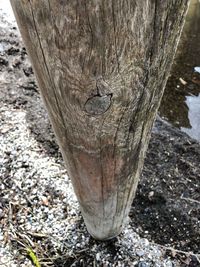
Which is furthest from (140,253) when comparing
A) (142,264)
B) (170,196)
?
(170,196)

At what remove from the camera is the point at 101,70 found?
969 mm

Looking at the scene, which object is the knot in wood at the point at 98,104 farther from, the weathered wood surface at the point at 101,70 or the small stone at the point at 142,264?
the small stone at the point at 142,264

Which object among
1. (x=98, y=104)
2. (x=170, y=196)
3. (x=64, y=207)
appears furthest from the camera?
(x=170, y=196)

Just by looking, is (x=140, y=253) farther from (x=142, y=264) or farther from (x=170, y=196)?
(x=170, y=196)

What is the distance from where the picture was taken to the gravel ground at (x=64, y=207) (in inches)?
76.6

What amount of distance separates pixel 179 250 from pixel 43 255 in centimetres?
72

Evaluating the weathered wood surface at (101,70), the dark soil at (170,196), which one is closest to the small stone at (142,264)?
the dark soil at (170,196)

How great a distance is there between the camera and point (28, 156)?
7.79 ft

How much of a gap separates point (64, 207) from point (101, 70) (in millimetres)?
1321

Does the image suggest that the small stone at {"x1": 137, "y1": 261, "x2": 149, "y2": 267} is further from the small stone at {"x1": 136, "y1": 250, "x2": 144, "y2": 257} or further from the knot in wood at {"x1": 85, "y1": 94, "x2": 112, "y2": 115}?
the knot in wood at {"x1": 85, "y1": 94, "x2": 112, "y2": 115}

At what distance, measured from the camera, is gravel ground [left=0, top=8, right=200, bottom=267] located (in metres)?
1.95

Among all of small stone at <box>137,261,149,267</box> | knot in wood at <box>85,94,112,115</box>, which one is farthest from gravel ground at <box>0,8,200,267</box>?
knot in wood at <box>85,94,112,115</box>

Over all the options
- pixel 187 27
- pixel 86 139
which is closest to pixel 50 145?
pixel 86 139

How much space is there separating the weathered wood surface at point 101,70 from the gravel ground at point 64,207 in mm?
648
